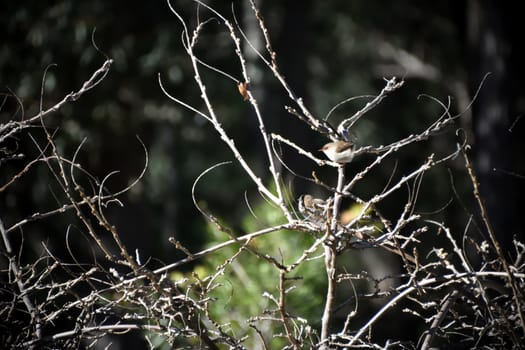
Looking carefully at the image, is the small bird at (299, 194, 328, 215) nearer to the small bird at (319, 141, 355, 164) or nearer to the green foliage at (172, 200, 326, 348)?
the small bird at (319, 141, 355, 164)

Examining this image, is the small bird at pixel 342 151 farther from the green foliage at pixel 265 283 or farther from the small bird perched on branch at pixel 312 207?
the green foliage at pixel 265 283

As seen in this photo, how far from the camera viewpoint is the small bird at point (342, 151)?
8.00 feet

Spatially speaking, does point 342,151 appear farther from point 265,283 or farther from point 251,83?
point 265,283

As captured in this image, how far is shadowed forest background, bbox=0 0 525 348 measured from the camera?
25.2 ft

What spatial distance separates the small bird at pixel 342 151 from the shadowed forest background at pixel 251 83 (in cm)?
259

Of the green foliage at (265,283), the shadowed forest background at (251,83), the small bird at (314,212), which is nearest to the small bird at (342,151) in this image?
the small bird at (314,212)

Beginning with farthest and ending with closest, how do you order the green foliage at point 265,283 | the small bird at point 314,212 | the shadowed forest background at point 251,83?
the shadowed forest background at point 251,83
the green foliage at point 265,283
the small bird at point 314,212

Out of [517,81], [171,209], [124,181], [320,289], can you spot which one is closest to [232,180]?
[171,209]

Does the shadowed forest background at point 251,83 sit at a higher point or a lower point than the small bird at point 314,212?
lower

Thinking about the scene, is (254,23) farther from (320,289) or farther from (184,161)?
(184,161)

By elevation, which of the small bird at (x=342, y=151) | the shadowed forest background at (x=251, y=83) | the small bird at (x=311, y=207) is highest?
the small bird at (x=342, y=151)

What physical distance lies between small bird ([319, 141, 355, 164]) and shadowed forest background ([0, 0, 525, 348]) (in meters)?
2.59

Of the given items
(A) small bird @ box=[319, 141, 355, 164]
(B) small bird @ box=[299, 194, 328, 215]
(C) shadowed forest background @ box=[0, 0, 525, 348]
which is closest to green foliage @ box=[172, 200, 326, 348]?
(C) shadowed forest background @ box=[0, 0, 525, 348]

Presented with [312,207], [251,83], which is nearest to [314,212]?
[312,207]
